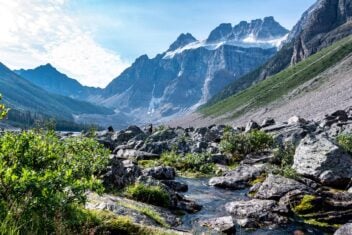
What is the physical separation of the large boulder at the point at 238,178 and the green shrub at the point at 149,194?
542 inches

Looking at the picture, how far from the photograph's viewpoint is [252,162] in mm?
57688

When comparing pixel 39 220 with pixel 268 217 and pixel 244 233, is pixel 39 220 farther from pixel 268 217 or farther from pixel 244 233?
pixel 268 217

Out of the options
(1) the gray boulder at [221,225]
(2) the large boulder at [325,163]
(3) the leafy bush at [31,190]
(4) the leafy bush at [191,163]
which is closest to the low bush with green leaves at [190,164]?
(4) the leafy bush at [191,163]

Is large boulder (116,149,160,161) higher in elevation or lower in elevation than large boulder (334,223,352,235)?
higher

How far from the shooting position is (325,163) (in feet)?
133

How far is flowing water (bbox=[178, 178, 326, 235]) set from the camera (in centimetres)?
2705

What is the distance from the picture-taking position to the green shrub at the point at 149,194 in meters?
30.3

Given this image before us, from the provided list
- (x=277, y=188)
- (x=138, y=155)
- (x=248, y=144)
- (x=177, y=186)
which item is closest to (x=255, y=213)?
(x=277, y=188)

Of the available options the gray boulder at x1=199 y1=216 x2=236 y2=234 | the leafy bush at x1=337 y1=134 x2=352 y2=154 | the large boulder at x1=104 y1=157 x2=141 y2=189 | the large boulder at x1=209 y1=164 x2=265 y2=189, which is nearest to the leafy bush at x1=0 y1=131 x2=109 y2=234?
the gray boulder at x1=199 y1=216 x2=236 y2=234

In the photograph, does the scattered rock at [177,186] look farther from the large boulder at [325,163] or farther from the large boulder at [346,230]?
the large boulder at [346,230]

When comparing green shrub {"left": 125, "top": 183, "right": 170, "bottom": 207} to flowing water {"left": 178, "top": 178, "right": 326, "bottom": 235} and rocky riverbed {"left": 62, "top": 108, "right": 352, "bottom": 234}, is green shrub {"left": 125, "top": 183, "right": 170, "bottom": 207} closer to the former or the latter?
rocky riverbed {"left": 62, "top": 108, "right": 352, "bottom": 234}

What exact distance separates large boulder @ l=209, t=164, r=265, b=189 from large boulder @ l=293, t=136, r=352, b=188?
4921mm

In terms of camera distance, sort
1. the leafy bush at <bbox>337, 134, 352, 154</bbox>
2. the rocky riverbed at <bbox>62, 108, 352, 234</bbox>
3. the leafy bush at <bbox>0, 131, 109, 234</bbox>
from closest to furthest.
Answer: the leafy bush at <bbox>0, 131, 109, 234</bbox>
the rocky riverbed at <bbox>62, 108, 352, 234</bbox>
the leafy bush at <bbox>337, 134, 352, 154</bbox>

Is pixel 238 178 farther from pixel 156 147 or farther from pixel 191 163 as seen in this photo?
pixel 156 147
